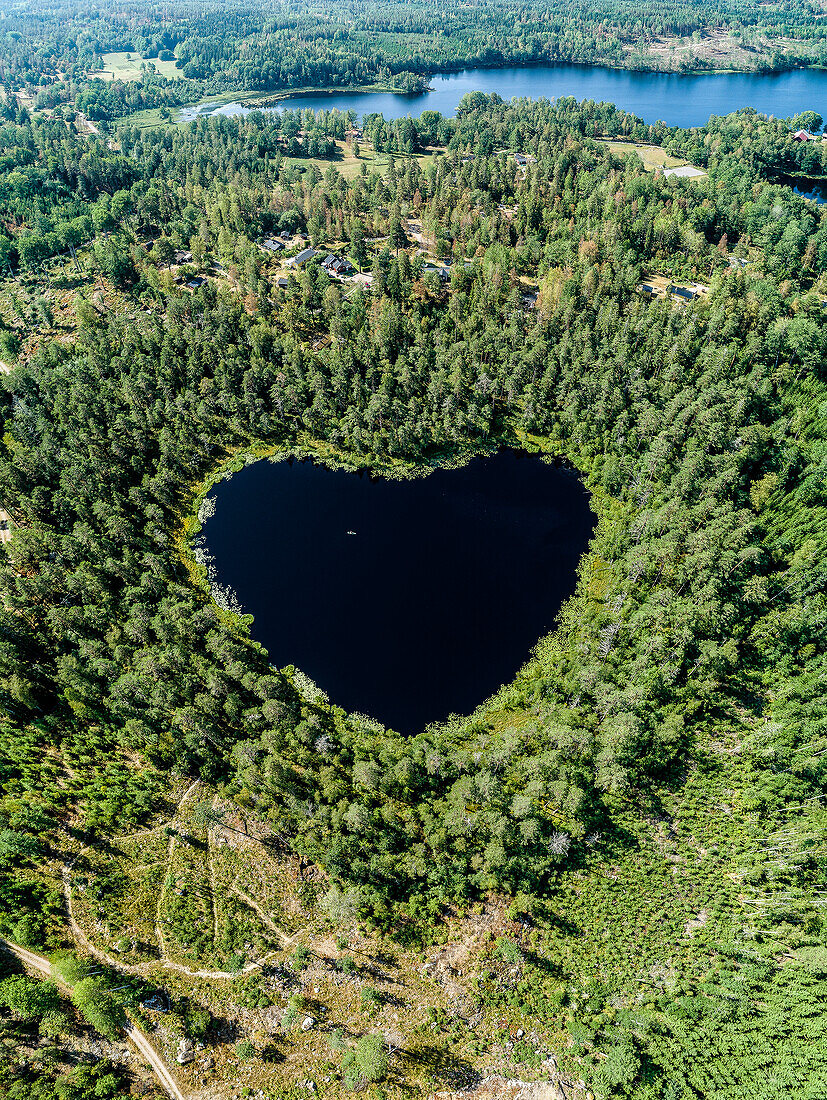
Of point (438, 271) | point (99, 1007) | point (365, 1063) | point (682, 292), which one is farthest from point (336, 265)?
point (365, 1063)

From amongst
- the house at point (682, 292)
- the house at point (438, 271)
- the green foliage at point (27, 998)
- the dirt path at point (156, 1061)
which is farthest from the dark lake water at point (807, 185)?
the green foliage at point (27, 998)

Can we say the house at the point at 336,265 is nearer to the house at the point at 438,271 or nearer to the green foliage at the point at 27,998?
the house at the point at 438,271

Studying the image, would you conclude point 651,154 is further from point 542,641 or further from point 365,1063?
point 365,1063

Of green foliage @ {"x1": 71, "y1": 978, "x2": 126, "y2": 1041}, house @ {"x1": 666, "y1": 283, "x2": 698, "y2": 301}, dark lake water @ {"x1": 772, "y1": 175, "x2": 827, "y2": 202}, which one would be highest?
dark lake water @ {"x1": 772, "y1": 175, "x2": 827, "y2": 202}

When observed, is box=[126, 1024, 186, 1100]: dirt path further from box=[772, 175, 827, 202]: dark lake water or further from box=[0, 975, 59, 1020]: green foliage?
box=[772, 175, 827, 202]: dark lake water

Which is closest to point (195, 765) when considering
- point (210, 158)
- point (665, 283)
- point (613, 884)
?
point (613, 884)

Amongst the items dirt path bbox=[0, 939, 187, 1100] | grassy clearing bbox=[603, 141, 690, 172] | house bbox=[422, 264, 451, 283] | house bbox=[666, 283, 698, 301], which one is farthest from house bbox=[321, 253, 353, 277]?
dirt path bbox=[0, 939, 187, 1100]

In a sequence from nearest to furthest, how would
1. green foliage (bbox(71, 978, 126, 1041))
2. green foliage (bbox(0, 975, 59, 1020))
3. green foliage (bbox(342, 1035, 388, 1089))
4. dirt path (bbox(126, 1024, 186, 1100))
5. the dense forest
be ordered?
green foliage (bbox(342, 1035, 388, 1089)) < dirt path (bbox(126, 1024, 186, 1100)) < green foliage (bbox(71, 978, 126, 1041)) < green foliage (bbox(0, 975, 59, 1020)) < the dense forest
